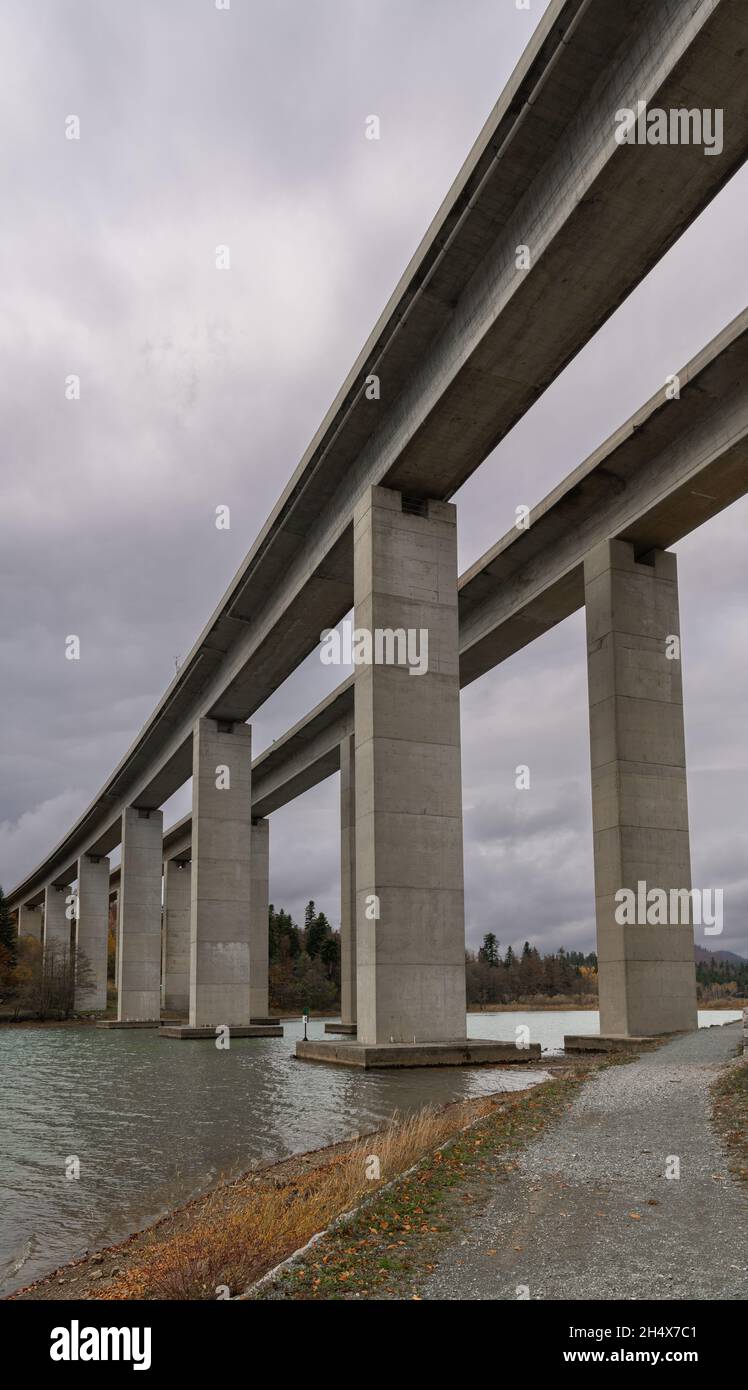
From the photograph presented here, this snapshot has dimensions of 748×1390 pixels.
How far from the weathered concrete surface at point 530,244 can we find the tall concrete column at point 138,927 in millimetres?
37439

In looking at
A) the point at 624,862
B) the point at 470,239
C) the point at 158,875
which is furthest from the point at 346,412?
the point at 158,875

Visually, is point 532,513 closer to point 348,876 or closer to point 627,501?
point 627,501

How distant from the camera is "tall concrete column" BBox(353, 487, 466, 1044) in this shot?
24094mm

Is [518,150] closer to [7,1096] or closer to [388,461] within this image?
[388,461]

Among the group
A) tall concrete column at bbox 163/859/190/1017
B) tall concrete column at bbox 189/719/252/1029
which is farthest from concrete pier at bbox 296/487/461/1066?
tall concrete column at bbox 163/859/190/1017

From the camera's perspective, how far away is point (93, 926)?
8288 cm

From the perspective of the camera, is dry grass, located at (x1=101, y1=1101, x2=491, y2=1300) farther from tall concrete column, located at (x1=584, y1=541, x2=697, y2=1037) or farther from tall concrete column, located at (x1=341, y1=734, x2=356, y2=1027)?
tall concrete column, located at (x1=341, y1=734, x2=356, y2=1027)

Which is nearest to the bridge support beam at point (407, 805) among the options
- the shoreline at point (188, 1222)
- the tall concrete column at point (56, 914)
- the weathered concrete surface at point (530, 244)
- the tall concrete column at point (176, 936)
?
the weathered concrete surface at point (530, 244)

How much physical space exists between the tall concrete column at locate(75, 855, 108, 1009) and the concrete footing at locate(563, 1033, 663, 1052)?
58.2 meters

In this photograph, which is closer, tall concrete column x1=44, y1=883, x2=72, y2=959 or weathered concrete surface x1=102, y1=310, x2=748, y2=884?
weathered concrete surface x1=102, y1=310, x2=748, y2=884

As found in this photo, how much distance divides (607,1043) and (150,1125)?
14003 millimetres

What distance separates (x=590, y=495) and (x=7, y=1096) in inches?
796

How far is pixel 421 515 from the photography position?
27016mm

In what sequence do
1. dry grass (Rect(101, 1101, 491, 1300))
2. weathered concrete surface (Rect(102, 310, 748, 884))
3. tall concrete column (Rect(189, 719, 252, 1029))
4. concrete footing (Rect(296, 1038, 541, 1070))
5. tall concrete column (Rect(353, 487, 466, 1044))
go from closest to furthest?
dry grass (Rect(101, 1101, 491, 1300)) → concrete footing (Rect(296, 1038, 541, 1070)) → tall concrete column (Rect(353, 487, 466, 1044)) → weathered concrete surface (Rect(102, 310, 748, 884)) → tall concrete column (Rect(189, 719, 252, 1029))
